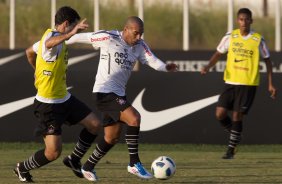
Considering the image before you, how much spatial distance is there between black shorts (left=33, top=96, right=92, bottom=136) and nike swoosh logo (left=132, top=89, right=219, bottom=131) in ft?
19.0

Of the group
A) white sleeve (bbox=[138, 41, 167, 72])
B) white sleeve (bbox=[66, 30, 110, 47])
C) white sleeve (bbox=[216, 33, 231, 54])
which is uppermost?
white sleeve (bbox=[66, 30, 110, 47])

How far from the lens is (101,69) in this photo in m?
11.9

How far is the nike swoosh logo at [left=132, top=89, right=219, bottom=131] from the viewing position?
686 inches

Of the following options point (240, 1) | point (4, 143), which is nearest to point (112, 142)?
point (4, 143)

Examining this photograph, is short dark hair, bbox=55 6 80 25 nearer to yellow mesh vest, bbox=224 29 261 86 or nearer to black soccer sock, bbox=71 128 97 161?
black soccer sock, bbox=71 128 97 161

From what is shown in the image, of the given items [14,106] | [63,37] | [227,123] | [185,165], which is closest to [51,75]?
[63,37]

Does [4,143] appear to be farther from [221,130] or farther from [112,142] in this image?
[112,142]

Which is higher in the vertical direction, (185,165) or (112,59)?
(112,59)

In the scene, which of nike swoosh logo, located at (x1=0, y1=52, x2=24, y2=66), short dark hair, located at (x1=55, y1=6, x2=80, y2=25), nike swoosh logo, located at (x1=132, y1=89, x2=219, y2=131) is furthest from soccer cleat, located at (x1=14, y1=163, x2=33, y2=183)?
nike swoosh logo, located at (x1=0, y1=52, x2=24, y2=66)

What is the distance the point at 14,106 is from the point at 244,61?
14.3 feet

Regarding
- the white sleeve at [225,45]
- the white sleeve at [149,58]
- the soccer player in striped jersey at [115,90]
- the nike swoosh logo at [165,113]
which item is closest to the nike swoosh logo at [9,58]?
the nike swoosh logo at [165,113]

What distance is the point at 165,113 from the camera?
689 inches

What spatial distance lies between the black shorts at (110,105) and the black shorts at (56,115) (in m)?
0.33

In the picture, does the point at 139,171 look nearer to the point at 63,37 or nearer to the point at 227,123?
the point at 63,37
